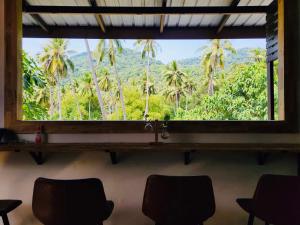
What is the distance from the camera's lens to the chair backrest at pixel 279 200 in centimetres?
171

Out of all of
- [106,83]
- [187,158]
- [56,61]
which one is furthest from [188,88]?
[187,158]

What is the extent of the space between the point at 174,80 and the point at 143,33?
1077 cm

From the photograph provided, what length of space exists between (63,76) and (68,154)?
46.9 ft

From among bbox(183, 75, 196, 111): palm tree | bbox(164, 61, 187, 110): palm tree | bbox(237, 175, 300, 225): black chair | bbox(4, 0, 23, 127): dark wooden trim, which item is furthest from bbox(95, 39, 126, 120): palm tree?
bbox(237, 175, 300, 225): black chair

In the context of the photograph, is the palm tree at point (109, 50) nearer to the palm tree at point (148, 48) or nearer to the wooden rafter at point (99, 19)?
the palm tree at point (148, 48)

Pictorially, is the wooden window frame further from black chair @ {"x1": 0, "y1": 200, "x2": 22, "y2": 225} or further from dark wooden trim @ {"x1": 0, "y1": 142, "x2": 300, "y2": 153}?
black chair @ {"x1": 0, "y1": 200, "x2": 22, "y2": 225}

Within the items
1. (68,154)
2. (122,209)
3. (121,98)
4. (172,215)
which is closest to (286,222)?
(172,215)

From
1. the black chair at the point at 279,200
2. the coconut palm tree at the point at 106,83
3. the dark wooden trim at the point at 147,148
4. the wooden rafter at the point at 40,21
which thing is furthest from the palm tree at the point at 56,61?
the black chair at the point at 279,200

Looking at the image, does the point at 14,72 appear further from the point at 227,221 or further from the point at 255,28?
the point at 255,28

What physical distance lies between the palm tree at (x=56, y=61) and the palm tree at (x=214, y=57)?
7325 millimetres

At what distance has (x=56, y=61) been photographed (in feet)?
52.3

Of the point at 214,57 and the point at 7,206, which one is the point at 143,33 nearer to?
the point at 7,206

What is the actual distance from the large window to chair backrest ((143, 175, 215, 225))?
1275 cm

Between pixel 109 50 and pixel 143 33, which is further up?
pixel 109 50
